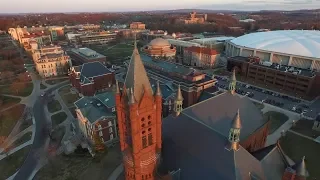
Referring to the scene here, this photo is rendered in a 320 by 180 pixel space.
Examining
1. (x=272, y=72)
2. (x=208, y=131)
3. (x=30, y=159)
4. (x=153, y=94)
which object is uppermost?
(x=153, y=94)

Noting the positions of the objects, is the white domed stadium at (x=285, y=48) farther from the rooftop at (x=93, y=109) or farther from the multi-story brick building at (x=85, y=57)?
the rooftop at (x=93, y=109)

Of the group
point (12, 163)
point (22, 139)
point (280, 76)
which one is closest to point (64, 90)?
point (22, 139)

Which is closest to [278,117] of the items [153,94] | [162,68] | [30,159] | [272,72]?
[272,72]

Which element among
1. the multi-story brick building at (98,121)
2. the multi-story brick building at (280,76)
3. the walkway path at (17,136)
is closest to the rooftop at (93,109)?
the multi-story brick building at (98,121)

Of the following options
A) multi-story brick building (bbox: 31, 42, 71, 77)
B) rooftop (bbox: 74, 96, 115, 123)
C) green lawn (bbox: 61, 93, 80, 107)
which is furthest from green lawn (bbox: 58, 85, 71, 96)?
rooftop (bbox: 74, 96, 115, 123)

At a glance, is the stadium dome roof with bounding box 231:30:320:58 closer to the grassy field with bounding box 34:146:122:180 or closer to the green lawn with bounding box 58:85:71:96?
the green lawn with bounding box 58:85:71:96

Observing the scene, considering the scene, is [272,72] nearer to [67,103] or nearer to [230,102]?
[230,102]
